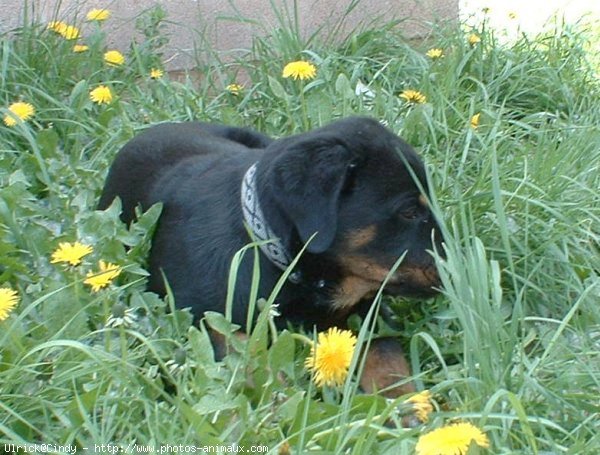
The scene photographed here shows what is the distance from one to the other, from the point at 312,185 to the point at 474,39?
7.76 feet

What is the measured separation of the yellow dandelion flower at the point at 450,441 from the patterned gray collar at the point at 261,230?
109 cm

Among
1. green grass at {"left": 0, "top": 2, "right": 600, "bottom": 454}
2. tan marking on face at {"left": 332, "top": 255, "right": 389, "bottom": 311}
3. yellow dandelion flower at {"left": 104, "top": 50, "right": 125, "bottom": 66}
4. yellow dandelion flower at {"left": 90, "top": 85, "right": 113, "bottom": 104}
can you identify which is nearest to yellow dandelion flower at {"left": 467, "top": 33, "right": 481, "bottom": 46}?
green grass at {"left": 0, "top": 2, "right": 600, "bottom": 454}

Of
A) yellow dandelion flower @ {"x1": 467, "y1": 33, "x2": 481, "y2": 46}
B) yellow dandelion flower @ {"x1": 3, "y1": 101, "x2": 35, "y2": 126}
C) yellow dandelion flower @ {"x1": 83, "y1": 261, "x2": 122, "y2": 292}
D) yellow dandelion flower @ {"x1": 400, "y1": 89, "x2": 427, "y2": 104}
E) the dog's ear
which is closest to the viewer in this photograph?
yellow dandelion flower @ {"x1": 83, "y1": 261, "x2": 122, "y2": 292}

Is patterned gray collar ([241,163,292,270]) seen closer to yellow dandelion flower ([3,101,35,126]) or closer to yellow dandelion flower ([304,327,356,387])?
yellow dandelion flower ([304,327,356,387])

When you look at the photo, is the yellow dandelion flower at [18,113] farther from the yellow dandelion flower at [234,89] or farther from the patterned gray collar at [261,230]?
the patterned gray collar at [261,230]

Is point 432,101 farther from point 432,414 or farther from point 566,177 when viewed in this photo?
point 432,414

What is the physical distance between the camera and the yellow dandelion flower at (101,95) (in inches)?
177

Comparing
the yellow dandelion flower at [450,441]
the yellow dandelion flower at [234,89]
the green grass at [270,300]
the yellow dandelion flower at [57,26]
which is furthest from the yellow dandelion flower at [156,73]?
the yellow dandelion flower at [450,441]

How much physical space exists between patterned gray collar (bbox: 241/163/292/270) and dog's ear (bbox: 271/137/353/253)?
0.30 feet

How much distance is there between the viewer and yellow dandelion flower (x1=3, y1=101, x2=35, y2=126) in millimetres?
4091

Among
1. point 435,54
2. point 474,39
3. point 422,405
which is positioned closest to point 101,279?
point 422,405

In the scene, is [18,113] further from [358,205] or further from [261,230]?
[358,205]

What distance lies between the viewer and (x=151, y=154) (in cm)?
394

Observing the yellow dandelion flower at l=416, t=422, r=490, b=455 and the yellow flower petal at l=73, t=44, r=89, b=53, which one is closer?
the yellow dandelion flower at l=416, t=422, r=490, b=455
